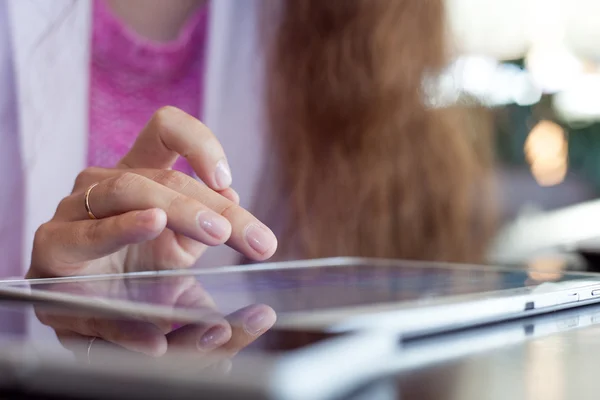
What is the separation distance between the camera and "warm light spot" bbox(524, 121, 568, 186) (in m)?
1.69

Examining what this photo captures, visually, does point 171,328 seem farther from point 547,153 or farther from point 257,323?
point 547,153

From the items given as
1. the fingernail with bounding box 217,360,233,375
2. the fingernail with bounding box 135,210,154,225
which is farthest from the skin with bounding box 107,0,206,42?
the fingernail with bounding box 217,360,233,375

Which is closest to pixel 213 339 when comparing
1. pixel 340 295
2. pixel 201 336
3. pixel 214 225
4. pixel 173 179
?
pixel 201 336

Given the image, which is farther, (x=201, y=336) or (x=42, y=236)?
(x=42, y=236)

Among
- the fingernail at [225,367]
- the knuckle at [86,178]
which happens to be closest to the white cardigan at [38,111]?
the knuckle at [86,178]

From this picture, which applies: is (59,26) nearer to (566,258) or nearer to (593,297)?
(593,297)

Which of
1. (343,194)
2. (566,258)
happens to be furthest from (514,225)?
(343,194)

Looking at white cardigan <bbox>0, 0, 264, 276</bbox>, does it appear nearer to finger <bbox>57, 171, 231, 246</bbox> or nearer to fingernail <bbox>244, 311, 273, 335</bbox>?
finger <bbox>57, 171, 231, 246</bbox>

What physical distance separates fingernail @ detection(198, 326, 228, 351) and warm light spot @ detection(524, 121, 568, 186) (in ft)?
5.08

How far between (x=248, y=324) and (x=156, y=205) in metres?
0.27

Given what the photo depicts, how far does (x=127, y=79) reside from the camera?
1.11 metres

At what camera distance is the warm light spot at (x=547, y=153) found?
66.4 inches

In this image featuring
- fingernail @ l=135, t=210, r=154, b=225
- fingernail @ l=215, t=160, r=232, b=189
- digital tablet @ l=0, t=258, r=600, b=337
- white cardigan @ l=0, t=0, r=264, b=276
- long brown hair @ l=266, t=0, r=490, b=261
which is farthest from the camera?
long brown hair @ l=266, t=0, r=490, b=261

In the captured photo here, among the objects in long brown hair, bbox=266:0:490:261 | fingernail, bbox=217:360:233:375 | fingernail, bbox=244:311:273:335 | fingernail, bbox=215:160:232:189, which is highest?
long brown hair, bbox=266:0:490:261
